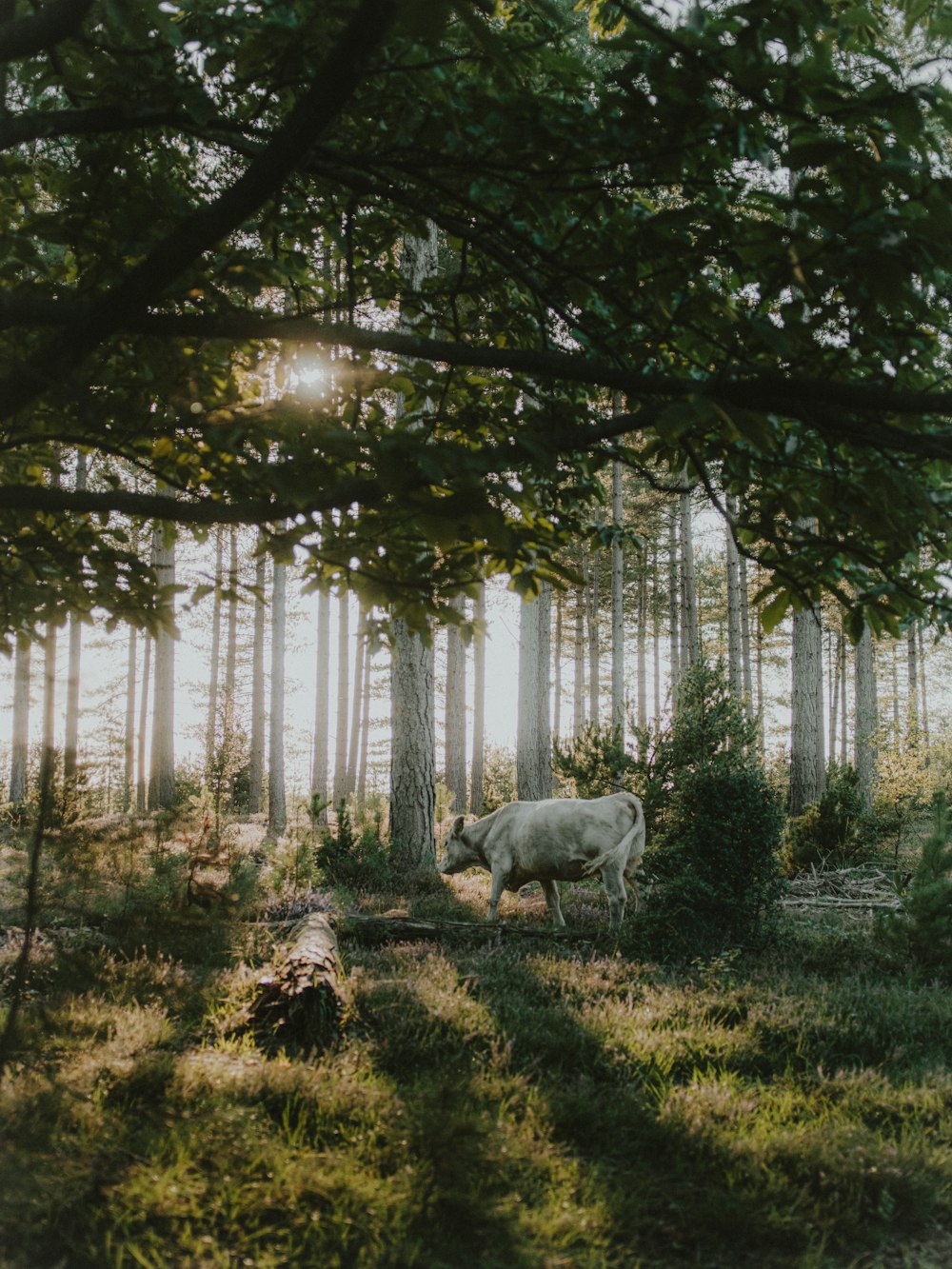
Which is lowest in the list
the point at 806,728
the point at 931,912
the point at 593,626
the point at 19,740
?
the point at 931,912

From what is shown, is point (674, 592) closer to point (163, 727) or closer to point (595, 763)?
point (595, 763)

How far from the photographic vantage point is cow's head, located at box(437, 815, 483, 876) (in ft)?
33.1

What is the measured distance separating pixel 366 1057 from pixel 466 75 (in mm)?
5076

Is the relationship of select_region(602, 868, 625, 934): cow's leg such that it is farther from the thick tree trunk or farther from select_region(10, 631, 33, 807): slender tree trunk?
select_region(10, 631, 33, 807): slender tree trunk

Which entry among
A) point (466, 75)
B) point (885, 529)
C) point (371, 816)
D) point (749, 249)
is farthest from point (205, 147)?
point (371, 816)

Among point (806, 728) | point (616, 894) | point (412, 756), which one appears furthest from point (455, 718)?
point (616, 894)

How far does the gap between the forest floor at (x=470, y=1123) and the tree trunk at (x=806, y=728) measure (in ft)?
33.4

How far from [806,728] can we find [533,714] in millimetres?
5726

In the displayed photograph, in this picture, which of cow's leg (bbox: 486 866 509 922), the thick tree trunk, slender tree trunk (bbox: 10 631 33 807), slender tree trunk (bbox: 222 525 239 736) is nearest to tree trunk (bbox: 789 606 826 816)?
cow's leg (bbox: 486 866 509 922)

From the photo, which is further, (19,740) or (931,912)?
(19,740)

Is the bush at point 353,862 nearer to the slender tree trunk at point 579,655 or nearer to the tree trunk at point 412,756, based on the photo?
the tree trunk at point 412,756

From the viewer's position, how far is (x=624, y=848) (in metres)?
8.66

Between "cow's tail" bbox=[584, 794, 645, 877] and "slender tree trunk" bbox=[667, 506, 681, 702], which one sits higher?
"slender tree trunk" bbox=[667, 506, 681, 702]

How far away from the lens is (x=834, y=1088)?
4.70 meters
